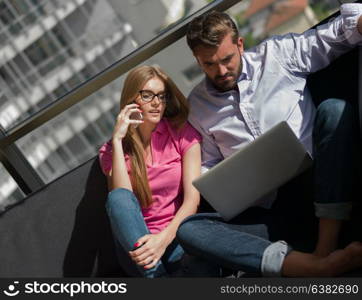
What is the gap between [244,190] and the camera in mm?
1694

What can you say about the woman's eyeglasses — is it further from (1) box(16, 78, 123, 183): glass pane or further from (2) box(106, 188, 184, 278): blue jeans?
(1) box(16, 78, 123, 183): glass pane

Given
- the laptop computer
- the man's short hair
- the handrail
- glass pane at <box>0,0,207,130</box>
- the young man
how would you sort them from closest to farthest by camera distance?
the young man < the laptop computer < the man's short hair < the handrail < glass pane at <box>0,0,207,130</box>

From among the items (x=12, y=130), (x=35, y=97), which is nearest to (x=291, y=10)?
(x=35, y=97)

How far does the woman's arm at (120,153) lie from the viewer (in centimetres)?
185

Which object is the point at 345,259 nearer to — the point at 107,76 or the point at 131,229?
the point at 131,229

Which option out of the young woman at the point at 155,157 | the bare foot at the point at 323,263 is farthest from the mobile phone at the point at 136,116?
the bare foot at the point at 323,263

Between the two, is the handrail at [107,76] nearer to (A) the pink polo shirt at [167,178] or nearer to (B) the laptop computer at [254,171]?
(A) the pink polo shirt at [167,178]

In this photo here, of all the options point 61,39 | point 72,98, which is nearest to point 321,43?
point 72,98

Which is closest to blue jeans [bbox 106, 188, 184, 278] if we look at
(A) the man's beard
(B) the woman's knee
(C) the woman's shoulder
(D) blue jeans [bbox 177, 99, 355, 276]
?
(B) the woman's knee

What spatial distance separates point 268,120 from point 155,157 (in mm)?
386

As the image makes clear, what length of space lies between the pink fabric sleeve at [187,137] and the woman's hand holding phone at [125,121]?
0.45 feet

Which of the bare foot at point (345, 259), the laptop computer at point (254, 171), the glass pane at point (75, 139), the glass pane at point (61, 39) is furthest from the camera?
the glass pane at point (61, 39)

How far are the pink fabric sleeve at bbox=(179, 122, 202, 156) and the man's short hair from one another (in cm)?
26

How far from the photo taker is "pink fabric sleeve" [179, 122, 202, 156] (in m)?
1.90
